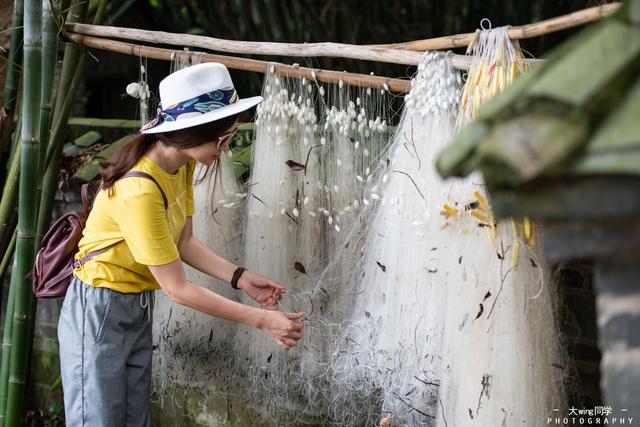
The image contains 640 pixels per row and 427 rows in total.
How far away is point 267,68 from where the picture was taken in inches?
117

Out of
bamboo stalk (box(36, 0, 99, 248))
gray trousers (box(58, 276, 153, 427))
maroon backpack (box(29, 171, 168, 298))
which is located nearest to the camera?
gray trousers (box(58, 276, 153, 427))

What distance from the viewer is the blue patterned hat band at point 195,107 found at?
8.78ft

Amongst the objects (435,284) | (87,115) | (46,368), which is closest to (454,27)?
(87,115)

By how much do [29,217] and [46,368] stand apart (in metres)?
1.58

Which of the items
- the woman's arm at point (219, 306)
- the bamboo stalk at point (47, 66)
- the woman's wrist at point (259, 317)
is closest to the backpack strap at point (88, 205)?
the woman's arm at point (219, 306)

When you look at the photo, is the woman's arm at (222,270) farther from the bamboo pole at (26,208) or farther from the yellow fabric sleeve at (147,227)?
the bamboo pole at (26,208)

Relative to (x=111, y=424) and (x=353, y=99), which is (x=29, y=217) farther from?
(x=353, y=99)

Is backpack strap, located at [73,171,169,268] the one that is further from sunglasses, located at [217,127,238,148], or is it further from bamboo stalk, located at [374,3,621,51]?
bamboo stalk, located at [374,3,621,51]

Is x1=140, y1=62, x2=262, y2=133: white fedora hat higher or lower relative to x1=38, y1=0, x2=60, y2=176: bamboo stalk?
lower

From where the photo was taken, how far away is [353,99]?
9.63 feet

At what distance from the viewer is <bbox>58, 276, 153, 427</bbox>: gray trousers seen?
284cm

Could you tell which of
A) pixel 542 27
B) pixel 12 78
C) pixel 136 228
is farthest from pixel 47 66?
pixel 542 27

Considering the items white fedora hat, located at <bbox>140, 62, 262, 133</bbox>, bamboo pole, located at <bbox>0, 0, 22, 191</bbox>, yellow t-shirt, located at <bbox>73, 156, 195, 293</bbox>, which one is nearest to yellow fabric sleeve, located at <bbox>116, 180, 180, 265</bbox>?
yellow t-shirt, located at <bbox>73, 156, 195, 293</bbox>

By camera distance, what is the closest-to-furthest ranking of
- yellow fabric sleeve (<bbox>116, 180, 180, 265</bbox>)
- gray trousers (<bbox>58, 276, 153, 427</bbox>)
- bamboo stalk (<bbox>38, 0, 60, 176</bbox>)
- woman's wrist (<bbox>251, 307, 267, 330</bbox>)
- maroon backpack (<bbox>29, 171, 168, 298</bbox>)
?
yellow fabric sleeve (<bbox>116, 180, 180, 265</bbox>) → woman's wrist (<bbox>251, 307, 267, 330</bbox>) → gray trousers (<bbox>58, 276, 153, 427</bbox>) → maroon backpack (<bbox>29, 171, 168, 298</bbox>) → bamboo stalk (<bbox>38, 0, 60, 176</bbox>)
